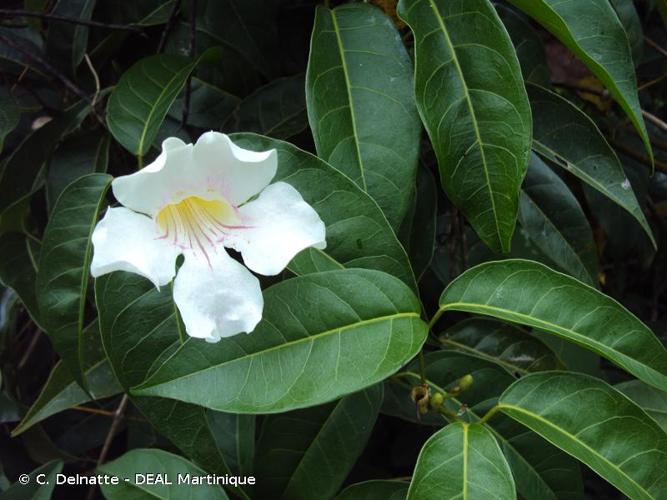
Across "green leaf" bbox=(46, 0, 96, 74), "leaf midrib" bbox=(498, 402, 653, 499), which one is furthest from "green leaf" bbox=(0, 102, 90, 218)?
"leaf midrib" bbox=(498, 402, 653, 499)

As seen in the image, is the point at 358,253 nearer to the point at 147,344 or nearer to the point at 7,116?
the point at 147,344

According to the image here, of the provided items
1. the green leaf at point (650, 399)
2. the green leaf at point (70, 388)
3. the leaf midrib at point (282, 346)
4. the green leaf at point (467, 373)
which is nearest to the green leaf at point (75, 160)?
the green leaf at point (70, 388)

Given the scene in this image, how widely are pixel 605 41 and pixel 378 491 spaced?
661 mm

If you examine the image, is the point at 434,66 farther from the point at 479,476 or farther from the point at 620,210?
the point at 620,210

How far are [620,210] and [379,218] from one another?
83 centimetres

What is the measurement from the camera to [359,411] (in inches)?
36.4

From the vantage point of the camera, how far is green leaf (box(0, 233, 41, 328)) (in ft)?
3.71

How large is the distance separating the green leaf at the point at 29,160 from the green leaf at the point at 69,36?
0.34ft

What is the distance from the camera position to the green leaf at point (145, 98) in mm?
885

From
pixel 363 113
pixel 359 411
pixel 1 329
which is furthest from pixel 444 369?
pixel 1 329

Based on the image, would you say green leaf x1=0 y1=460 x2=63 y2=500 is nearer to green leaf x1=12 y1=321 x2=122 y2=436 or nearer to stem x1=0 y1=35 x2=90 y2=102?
green leaf x1=12 y1=321 x2=122 y2=436

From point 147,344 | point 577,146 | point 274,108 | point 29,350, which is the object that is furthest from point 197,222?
point 29,350

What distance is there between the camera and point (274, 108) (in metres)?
1.07

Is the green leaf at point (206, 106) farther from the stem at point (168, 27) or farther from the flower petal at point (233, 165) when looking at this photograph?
the flower petal at point (233, 165)
